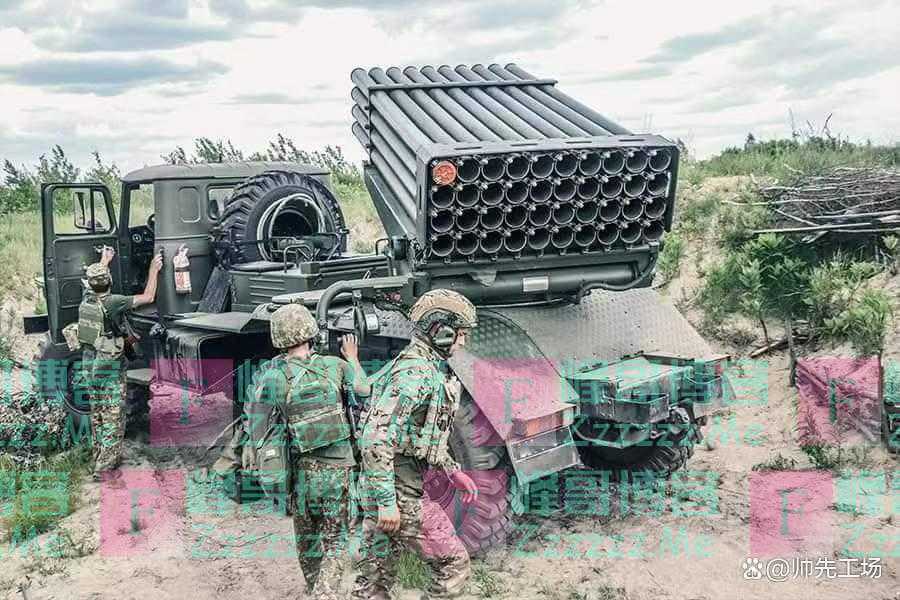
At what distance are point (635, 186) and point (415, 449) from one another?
7.56 ft

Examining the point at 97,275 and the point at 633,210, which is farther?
the point at 97,275

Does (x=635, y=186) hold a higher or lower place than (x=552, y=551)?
higher

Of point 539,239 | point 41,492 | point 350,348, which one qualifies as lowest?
point 41,492

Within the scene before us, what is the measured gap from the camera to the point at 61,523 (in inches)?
245

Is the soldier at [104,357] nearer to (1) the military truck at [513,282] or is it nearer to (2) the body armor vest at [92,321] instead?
(2) the body armor vest at [92,321]

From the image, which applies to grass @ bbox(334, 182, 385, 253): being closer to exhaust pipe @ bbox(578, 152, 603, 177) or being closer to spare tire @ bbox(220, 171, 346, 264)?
spare tire @ bbox(220, 171, 346, 264)

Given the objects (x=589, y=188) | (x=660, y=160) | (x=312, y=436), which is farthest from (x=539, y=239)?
(x=312, y=436)

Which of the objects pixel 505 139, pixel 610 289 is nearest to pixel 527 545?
pixel 610 289

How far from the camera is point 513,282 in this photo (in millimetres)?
5496

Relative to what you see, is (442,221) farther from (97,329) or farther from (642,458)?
(97,329)

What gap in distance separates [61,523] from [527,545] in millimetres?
3281

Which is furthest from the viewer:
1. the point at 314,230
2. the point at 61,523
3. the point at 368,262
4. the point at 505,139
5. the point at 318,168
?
the point at 318,168

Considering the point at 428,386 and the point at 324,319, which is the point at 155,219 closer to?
the point at 324,319

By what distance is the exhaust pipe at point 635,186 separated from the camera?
536 cm
